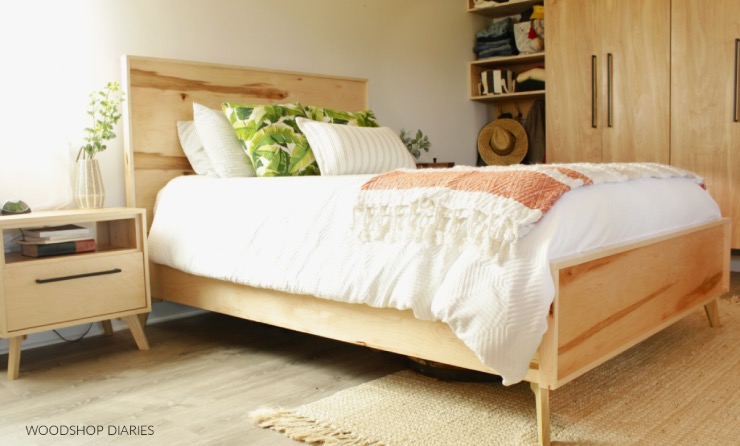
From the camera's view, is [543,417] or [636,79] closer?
[543,417]

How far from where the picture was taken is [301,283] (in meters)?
2.07

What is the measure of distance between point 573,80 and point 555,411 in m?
2.80

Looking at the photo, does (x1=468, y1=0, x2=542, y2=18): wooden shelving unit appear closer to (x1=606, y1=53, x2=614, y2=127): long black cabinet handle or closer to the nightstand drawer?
(x1=606, y1=53, x2=614, y2=127): long black cabinet handle

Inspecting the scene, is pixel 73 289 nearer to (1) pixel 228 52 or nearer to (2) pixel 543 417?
(1) pixel 228 52

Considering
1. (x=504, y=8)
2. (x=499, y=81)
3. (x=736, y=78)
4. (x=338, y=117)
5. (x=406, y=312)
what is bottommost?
Answer: (x=406, y=312)

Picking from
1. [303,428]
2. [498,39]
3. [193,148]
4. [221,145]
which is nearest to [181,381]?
[303,428]

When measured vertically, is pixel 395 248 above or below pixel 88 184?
below

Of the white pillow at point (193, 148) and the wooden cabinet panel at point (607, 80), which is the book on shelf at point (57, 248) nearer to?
the white pillow at point (193, 148)

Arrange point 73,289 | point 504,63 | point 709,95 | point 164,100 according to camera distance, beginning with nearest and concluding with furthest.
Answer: point 73,289
point 164,100
point 709,95
point 504,63

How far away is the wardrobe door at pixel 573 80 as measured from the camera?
13.4ft

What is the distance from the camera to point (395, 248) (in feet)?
5.93

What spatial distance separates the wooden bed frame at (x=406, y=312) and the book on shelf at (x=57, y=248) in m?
0.39

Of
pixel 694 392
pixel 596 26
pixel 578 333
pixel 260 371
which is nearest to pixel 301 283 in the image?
pixel 260 371

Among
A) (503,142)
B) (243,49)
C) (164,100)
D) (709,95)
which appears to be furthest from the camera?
(503,142)
